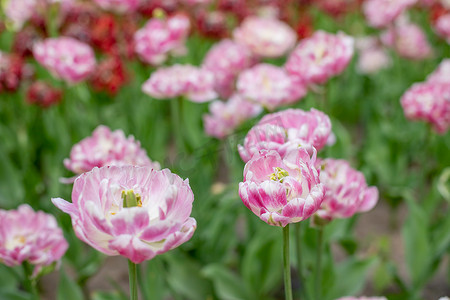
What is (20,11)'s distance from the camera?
7.09 ft

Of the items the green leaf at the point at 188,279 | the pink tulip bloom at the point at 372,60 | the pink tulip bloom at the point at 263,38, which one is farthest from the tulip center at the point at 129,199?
the pink tulip bloom at the point at 372,60

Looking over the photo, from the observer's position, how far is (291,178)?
66cm

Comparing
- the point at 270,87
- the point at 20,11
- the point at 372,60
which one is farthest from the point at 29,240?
the point at 372,60

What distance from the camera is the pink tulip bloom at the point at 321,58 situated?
1431mm

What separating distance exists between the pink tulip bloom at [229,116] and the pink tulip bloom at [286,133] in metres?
0.84

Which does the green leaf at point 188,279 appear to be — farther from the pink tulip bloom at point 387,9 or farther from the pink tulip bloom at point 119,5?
the pink tulip bloom at point 387,9

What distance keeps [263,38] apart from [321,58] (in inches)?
26.1

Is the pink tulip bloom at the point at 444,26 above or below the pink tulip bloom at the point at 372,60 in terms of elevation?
above

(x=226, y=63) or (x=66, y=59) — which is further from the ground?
(x=66, y=59)

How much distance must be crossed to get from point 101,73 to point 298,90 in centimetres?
78

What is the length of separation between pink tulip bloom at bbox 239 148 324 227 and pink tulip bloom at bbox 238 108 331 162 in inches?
2.3

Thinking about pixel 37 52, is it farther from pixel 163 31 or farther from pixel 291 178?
pixel 291 178

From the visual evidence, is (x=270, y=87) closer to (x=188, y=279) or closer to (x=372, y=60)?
(x=188, y=279)

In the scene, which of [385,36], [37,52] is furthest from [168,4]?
[385,36]
